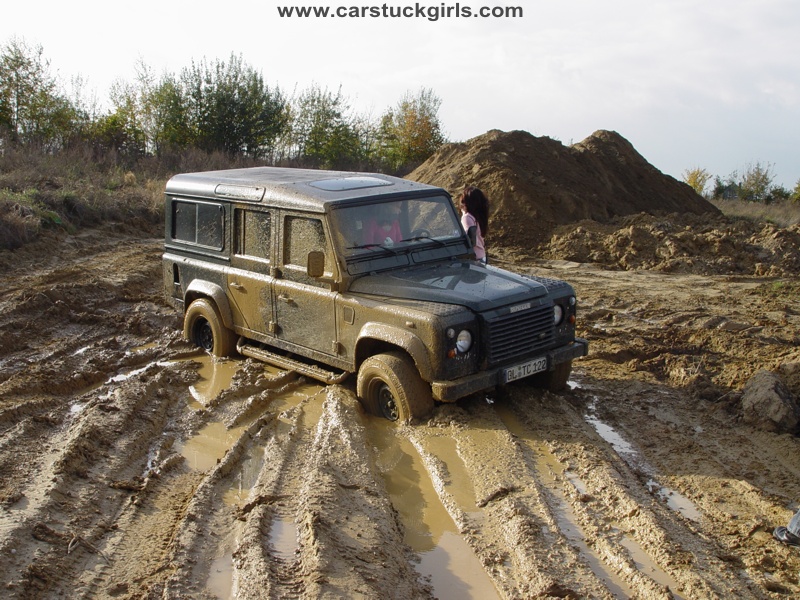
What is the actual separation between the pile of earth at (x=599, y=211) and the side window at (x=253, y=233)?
27.3ft

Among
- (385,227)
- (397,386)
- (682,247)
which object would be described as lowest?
(397,386)

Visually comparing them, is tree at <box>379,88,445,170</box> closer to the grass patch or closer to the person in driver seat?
the grass patch

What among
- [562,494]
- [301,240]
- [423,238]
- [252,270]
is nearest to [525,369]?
[562,494]

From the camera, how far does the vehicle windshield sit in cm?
676

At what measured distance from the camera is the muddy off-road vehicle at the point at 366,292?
6.05 meters

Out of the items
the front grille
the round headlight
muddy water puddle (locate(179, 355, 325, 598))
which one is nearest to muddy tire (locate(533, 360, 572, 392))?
the front grille

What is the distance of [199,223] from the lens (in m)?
8.30

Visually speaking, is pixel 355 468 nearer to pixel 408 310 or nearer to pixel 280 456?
pixel 280 456

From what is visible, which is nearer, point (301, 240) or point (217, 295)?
point (301, 240)

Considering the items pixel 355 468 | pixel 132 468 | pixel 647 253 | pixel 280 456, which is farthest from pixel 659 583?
pixel 647 253

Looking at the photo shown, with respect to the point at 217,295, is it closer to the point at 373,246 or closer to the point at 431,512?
the point at 373,246

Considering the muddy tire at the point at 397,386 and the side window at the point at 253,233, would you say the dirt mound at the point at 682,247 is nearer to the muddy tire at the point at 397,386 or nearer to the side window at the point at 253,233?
the side window at the point at 253,233

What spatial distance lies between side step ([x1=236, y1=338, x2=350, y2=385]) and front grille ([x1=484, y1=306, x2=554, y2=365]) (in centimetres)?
158

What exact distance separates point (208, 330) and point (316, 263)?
2674mm
